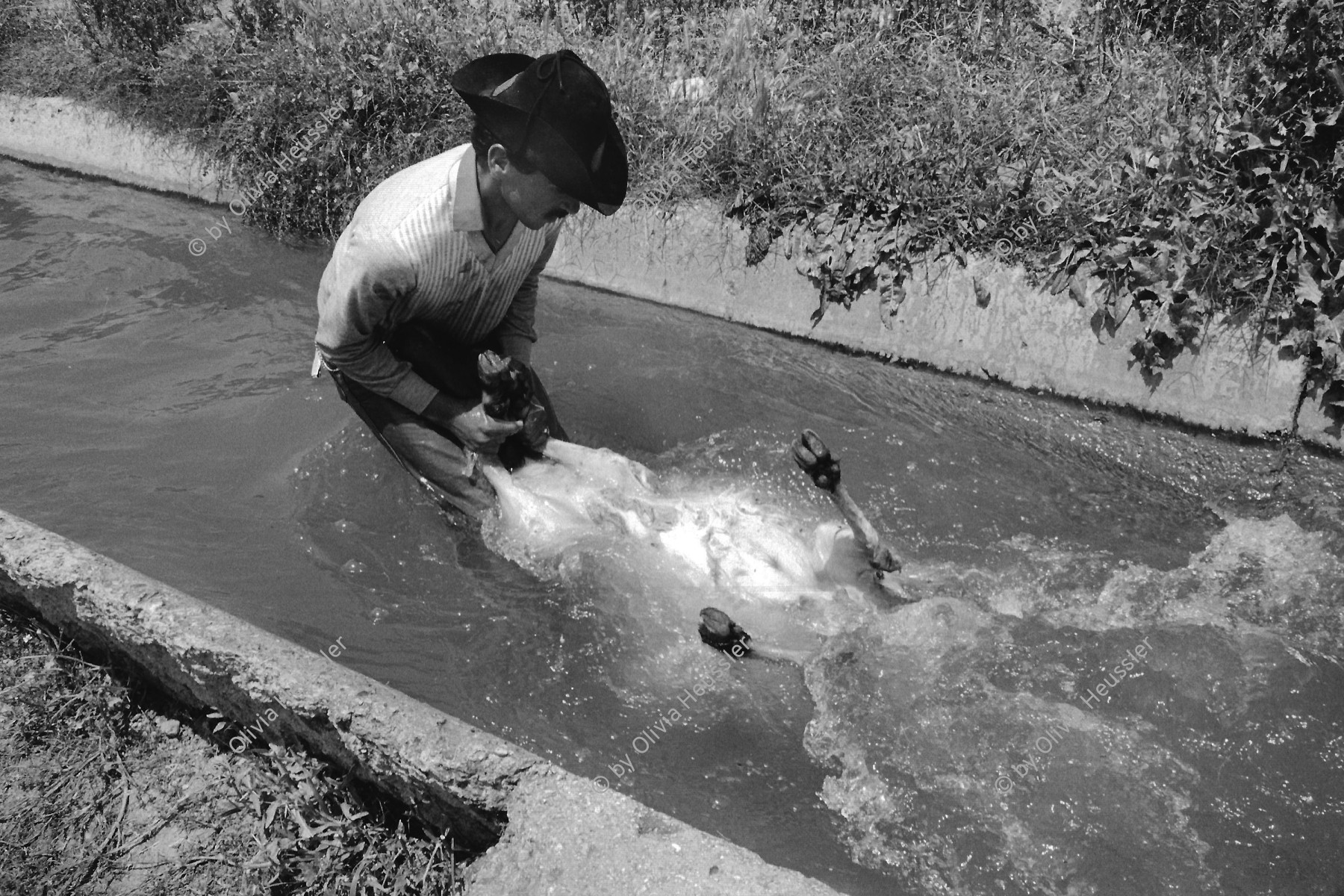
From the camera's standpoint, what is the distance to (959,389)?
538cm

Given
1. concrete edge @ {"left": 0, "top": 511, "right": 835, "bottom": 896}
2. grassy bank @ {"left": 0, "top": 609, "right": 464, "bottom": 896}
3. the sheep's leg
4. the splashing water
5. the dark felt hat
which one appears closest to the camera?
concrete edge @ {"left": 0, "top": 511, "right": 835, "bottom": 896}

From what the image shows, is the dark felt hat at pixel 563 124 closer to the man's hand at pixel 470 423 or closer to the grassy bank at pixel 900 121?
the man's hand at pixel 470 423

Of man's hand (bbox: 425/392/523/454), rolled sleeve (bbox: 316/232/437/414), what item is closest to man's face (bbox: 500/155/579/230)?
rolled sleeve (bbox: 316/232/437/414)

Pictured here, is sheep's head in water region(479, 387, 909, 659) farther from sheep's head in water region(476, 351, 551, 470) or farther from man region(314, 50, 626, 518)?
man region(314, 50, 626, 518)

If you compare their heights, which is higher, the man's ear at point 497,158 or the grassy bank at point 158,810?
the man's ear at point 497,158

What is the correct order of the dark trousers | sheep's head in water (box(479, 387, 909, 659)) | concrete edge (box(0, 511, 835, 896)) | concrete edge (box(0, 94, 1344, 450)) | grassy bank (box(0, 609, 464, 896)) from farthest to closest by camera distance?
concrete edge (box(0, 94, 1344, 450)), the dark trousers, sheep's head in water (box(479, 387, 909, 659)), grassy bank (box(0, 609, 464, 896)), concrete edge (box(0, 511, 835, 896))

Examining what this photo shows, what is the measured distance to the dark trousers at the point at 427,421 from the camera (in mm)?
4012

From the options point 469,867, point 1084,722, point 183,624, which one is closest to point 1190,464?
point 1084,722

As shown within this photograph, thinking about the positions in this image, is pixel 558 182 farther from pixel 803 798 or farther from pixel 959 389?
pixel 959 389

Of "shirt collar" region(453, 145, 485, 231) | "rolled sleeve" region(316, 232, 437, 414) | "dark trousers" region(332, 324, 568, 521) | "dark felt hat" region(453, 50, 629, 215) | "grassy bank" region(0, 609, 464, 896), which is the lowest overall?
"grassy bank" region(0, 609, 464, 896)

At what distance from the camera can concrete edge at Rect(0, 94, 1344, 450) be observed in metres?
4.88

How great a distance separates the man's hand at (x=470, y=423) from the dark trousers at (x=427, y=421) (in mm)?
59

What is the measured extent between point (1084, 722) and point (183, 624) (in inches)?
106

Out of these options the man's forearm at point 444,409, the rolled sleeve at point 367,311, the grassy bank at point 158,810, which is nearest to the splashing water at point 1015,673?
the man's forearm at point 444,409
